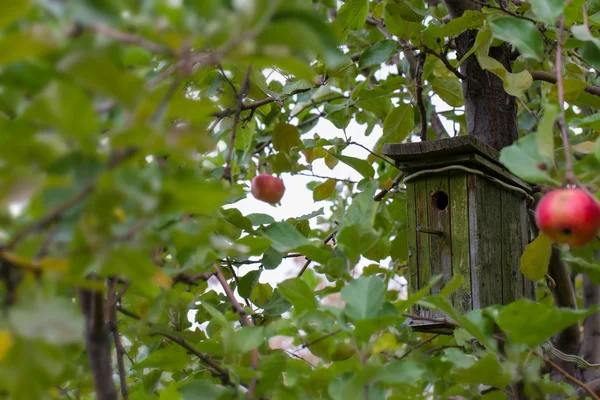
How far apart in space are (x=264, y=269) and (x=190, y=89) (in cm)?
46

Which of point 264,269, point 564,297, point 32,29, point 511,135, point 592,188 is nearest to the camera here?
point 32,29

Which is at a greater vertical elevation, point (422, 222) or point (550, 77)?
point (550, 77)

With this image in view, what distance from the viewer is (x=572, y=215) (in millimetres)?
835

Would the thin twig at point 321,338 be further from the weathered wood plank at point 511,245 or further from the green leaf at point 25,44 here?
the weathered wood plank at point 511,245

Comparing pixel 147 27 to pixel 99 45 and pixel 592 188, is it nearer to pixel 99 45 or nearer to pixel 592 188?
pixel 99 45

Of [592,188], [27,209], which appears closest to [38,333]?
[27,209]

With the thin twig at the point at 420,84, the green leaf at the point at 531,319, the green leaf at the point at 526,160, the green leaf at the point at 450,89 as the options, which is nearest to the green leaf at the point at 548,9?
the green leaf at the point at 526,160

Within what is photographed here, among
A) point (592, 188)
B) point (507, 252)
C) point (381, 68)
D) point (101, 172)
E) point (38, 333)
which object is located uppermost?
point (381, 68)

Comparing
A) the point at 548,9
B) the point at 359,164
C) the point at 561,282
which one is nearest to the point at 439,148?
the point at 359,164

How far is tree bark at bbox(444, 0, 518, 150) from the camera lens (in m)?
1.67

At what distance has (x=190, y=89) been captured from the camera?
4.89 feet

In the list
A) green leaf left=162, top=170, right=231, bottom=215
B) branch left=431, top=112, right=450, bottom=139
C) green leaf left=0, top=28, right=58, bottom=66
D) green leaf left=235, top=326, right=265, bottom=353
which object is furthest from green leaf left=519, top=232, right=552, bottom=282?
branch left=431, top=112, right=450, bottom=139

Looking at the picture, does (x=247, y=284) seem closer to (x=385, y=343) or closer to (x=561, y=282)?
(x=385, y=343)

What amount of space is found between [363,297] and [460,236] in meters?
0.68
